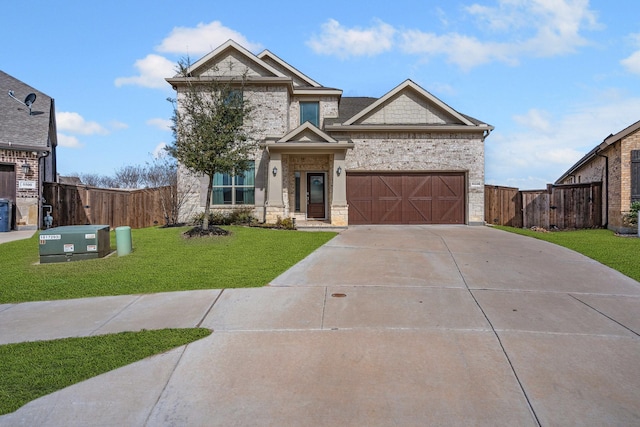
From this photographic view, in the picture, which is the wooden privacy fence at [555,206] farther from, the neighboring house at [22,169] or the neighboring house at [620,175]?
the neighboring house at [22,169]

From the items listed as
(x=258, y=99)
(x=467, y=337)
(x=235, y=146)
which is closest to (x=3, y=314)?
(x=467, y=337)

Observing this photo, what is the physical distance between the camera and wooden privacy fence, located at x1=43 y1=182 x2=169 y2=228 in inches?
700

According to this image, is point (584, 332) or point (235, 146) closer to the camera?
point (584, 332)

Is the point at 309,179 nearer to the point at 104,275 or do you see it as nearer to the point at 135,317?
the point at 104,275

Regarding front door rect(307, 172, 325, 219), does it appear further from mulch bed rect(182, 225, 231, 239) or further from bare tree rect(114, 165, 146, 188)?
bare tree rect(114, 165, 146, 188)

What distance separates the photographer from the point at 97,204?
59.7 ft

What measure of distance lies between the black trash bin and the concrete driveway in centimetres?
1189

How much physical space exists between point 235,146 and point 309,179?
565 cm

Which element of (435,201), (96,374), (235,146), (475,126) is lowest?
(96,374)

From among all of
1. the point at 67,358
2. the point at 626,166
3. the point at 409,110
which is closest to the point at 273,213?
the point at 409,110

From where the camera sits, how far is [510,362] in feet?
14.9

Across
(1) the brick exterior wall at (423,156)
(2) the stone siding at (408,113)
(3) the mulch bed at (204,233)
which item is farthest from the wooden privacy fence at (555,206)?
(3) the mulch bed at (204,233)

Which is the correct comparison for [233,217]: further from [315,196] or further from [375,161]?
[375,161]

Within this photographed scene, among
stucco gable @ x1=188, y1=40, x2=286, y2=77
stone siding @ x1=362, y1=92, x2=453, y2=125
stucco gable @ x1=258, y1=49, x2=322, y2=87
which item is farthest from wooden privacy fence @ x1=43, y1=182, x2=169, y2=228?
stone siding @ x1=362, y1=92, x2=453, y2=125
